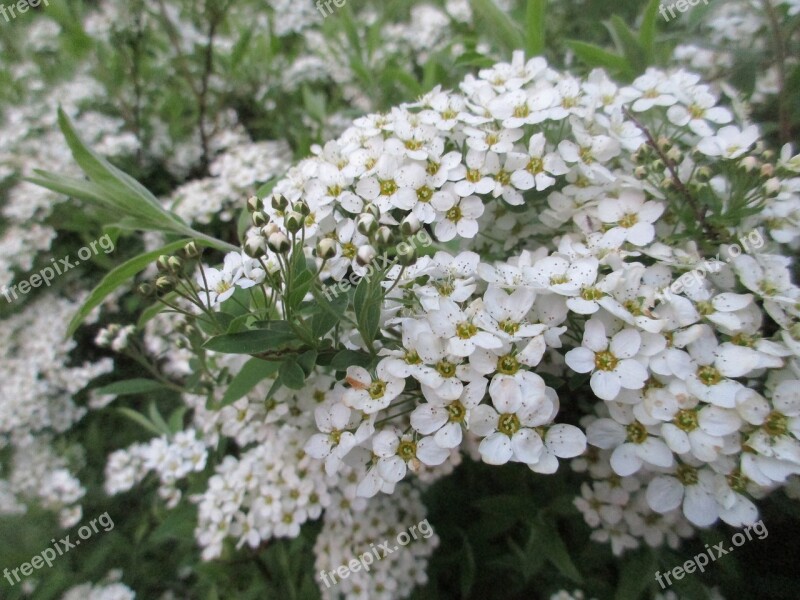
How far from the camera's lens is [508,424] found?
111cm

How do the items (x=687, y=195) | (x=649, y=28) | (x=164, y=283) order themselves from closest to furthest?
(x=164, y=283)
(x=687, y=195)
(x=649, y=28)

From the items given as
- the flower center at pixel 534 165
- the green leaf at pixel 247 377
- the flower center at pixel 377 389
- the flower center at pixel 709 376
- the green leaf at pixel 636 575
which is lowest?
the green leaf at pixel 636 575

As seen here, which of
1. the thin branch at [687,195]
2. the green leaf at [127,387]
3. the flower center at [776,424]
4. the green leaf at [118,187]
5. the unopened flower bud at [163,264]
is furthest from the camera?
the green leaf at [127,387]

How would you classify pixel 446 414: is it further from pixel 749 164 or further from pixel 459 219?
pixel 749 164

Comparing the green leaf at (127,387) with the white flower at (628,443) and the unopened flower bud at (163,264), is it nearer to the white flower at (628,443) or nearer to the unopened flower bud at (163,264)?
the unopened flower bud at (163,264)

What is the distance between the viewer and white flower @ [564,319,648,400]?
1084 millimetres

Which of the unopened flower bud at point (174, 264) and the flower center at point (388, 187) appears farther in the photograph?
the flower center at point (388, 187)

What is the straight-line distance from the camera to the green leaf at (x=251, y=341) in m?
1.14

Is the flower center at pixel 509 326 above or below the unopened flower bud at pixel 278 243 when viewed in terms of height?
below

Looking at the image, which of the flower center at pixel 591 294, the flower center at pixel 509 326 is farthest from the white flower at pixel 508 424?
the flower center at pixel 591 294

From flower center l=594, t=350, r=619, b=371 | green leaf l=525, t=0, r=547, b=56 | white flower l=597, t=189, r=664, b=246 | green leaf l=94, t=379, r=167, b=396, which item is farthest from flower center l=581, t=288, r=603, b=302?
green leaf l=94, t=379, r=167, b=396

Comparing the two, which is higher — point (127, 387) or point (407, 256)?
point (127, 387)

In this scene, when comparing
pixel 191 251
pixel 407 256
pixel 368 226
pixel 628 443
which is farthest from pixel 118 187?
pixel 628 443

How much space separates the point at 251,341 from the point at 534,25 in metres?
1.26
